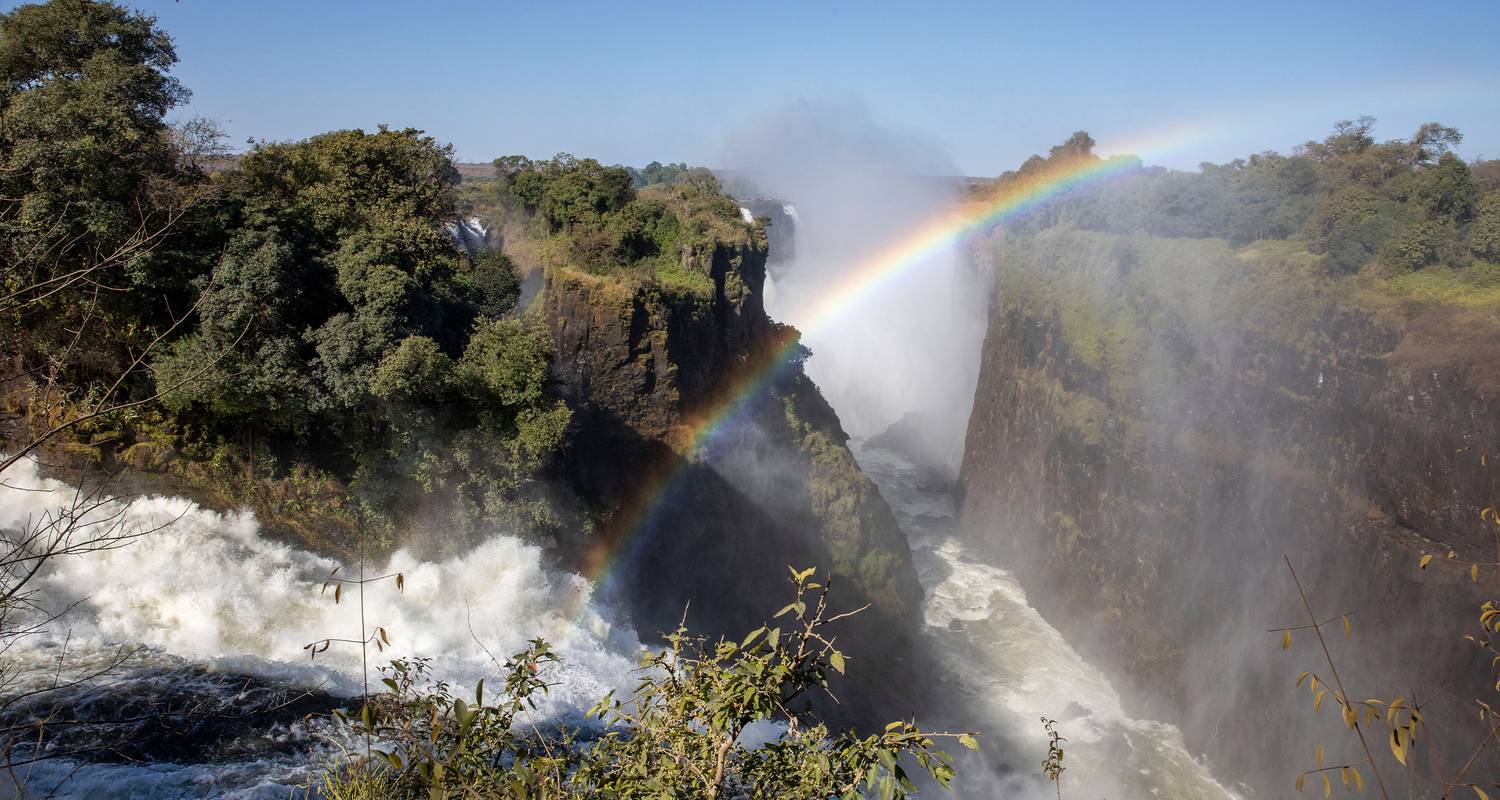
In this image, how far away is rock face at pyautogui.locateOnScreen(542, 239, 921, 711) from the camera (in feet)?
69.9

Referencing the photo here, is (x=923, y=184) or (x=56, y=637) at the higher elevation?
(x=923, y=184)

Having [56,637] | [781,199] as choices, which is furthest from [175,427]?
[781,199]

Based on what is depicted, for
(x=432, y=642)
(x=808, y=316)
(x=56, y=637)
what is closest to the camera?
(x=56, y=637)

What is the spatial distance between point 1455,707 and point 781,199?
53.9m

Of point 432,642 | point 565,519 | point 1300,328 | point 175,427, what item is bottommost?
point 432,642

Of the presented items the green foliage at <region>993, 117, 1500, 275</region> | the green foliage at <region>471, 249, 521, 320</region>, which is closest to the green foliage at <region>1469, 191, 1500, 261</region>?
the green foliage at <region>993, 117, 1500, 275</region>

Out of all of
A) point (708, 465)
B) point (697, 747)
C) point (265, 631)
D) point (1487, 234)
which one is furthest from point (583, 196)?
point (1487, 234)

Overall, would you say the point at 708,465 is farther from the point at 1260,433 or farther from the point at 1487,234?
the point at 1487,234

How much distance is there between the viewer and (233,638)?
1378 cm

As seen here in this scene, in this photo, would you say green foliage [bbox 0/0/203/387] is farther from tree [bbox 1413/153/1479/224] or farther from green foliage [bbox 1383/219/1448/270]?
tree [bbox 1413/153/1479/224]

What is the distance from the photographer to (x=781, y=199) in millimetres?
64188

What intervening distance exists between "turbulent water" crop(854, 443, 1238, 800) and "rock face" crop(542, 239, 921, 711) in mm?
2452

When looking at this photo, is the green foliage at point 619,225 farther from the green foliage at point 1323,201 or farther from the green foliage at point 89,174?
the green foliage at point 1323,201

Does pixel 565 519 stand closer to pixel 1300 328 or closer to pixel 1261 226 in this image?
pixel 1300 328
